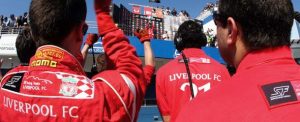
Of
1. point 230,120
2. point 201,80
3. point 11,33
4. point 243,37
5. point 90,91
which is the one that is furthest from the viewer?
point 11,33

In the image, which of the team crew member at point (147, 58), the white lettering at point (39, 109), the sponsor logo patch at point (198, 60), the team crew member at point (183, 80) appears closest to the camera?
the white lettering at point (39, 109)

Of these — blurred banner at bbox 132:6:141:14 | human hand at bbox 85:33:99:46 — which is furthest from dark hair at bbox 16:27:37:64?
blurred banner at bbox 132:6:141:14

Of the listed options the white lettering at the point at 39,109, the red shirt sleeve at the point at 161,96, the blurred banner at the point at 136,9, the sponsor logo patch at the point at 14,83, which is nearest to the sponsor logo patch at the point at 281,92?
the white lettering at the point at 39,109

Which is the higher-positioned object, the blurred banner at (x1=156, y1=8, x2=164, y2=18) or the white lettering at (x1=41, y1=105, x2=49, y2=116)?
the blurred banner at (x1=156, y1=8, x2=164, y2=18)

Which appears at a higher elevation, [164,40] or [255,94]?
[255,94]

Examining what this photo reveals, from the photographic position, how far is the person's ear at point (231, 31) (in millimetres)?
1245

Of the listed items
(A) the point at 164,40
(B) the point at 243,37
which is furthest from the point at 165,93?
(A) the point at 164,40

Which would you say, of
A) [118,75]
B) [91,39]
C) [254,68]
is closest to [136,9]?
[91,39]

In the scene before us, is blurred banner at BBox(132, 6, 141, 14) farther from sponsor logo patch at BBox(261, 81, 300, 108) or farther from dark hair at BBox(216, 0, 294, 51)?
sponsor logo patch at BBox(261, 81, 300, 108)

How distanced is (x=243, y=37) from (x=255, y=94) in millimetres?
235

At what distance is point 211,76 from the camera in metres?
3.12

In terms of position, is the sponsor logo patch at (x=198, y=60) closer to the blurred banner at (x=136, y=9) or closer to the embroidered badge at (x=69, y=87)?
the embroidered badge at (x=69, y=87)

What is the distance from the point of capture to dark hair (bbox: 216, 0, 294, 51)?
1200mm

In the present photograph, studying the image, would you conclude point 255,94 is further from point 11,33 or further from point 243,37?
point 11,33
